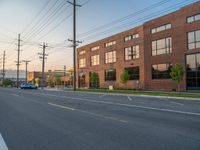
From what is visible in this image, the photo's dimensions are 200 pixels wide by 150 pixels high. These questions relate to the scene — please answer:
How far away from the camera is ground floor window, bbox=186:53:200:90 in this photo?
36.8m

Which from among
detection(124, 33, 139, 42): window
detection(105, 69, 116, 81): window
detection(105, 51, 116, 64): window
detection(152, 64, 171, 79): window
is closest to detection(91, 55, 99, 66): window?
detection(105, 51, 116, 64): window

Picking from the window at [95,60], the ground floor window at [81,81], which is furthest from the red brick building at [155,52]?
the ground floor window at [81,81]

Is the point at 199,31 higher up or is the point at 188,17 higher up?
the point at 188,17

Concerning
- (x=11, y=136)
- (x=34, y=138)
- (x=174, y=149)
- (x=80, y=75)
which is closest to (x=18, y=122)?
(x=11, y=136)

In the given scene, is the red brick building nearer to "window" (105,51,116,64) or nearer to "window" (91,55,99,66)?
"window" (105,51,116,64)

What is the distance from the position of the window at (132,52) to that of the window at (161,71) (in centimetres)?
638

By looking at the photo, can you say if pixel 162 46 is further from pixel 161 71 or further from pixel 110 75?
pixel 110 75

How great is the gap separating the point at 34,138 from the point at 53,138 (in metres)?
0.53

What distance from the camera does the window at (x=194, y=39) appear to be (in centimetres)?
3673

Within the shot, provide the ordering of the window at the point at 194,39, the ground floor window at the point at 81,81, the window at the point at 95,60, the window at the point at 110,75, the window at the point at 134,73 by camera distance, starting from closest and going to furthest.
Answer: the window at the point at 194,39, the window at the point at 134,73, the window at the point at 110,75, the window at the point at 95,60, the ground floor window at the point at 81,81

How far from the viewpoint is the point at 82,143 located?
6055 mm

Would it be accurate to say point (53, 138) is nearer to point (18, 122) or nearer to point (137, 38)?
point (18, 122)

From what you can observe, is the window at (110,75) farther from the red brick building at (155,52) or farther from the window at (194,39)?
the window at (194,39)

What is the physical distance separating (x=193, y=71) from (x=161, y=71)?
6.62 meters
